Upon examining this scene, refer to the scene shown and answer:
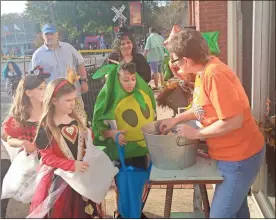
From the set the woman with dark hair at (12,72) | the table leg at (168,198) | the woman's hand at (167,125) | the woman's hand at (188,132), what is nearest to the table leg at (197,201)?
the table leg at (168,198)

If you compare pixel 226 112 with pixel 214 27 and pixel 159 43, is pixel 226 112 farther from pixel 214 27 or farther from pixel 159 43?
pixel 214 27

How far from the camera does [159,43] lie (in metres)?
2.23

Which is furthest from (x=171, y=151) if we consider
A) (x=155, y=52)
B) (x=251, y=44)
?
(x=251, y=44)

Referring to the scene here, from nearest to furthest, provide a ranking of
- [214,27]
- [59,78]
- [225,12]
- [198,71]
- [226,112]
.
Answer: [226,112] < [198,71] < [59,78] < [214,27] < [225,12]

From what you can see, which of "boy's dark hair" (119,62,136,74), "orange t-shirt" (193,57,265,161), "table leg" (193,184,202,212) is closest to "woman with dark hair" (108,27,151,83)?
"boy's dark hair" (119,62,136,74)

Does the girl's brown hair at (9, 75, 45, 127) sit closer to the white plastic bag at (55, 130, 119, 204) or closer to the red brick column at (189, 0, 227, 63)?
the white plastic bag at (55, 130, 119, 204)

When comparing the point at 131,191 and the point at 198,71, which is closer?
the point at 198,71

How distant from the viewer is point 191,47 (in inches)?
75.4

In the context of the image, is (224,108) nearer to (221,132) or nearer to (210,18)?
(221,132)

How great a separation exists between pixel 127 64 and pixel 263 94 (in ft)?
3.42

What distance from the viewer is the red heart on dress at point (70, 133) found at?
2.10 metres

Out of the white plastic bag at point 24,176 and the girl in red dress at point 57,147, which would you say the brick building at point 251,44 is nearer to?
the girl in red dress at point 57,147

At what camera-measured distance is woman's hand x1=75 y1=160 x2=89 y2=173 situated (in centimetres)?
210

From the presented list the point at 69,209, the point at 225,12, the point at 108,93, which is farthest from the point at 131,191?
the point at 225,12
